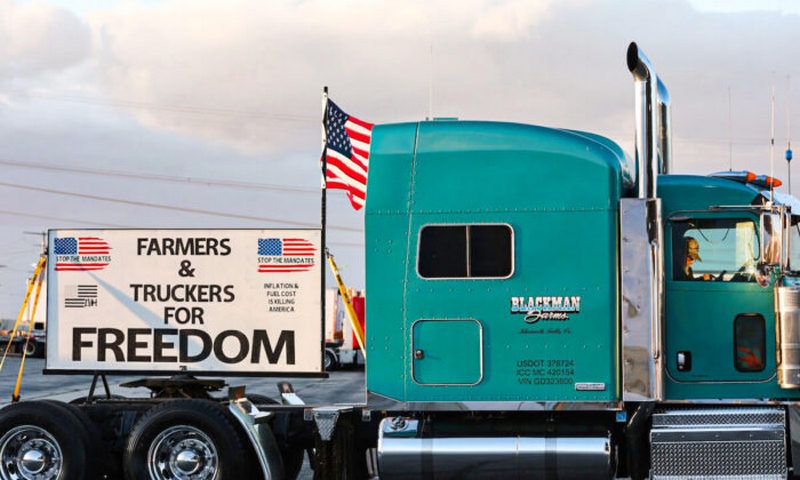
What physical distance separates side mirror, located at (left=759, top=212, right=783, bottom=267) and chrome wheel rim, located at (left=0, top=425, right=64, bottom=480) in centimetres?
691

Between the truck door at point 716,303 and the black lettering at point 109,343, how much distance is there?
5.56 metres

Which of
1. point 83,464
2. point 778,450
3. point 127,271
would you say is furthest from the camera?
point 127,271

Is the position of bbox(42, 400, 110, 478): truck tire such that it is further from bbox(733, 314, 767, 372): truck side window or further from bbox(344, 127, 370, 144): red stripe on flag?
bbox(344, 127, 370, 144): red stripe on flag

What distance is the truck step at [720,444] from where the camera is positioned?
32.6ft

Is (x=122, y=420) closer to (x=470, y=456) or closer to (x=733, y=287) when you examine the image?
(x=470, y=456)

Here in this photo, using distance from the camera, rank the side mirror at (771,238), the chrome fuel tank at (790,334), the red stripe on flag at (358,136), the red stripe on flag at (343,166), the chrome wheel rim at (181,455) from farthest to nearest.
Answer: the red stripe on flag at (358,136)
the red stripe on flag at (343,166)
the chrome wheel rim at (181,455)
the chrome fuel tank at (790,334)
the side mirror at (771,238)

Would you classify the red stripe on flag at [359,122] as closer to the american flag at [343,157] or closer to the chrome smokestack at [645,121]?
the american flag at [343,157]

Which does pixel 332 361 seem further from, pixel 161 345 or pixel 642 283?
pixel 642 283

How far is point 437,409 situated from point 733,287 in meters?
2.90

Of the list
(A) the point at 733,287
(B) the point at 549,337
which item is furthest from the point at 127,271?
(A) the point at 733,287

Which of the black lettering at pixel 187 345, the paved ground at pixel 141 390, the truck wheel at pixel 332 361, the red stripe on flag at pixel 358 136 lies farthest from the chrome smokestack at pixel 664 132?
the truck wheel at pixel 332 361

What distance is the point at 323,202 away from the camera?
11.8 m

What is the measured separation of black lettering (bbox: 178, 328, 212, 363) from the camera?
11.6 m

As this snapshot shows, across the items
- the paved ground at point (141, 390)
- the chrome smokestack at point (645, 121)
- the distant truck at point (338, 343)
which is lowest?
the paved ground at point (141, 390)
